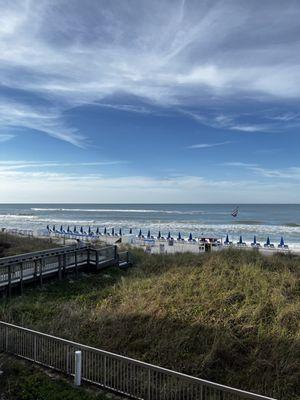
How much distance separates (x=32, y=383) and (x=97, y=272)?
13.4m

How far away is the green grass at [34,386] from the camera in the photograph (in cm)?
673

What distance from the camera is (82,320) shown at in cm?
1104

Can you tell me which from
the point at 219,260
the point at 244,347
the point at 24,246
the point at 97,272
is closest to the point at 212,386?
the point at 244,347

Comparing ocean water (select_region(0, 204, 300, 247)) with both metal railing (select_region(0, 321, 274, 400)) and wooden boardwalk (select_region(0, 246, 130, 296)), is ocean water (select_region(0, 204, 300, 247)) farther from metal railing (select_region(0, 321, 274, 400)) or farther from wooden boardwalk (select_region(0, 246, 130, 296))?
metal railing (select_region(0, 321, 274, 400))

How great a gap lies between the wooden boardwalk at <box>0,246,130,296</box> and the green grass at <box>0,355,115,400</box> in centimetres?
789

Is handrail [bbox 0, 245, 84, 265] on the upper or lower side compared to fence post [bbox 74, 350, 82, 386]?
upper

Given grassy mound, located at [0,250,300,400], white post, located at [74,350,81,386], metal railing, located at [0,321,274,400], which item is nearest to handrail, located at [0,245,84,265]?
grassy mound, located at [0,250,300,400]

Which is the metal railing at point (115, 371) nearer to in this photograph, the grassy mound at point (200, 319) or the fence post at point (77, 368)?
the fence post at point (77, 368)

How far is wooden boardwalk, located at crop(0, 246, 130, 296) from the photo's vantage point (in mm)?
15418

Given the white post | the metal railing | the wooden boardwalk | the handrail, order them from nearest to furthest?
the metal railing < the white post < the wooden boardwalk < the handrail

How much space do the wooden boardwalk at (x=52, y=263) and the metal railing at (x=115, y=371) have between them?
7.28m

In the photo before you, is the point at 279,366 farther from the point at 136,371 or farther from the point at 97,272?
the point at 97,272

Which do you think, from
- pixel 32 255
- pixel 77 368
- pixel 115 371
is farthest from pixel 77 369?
pixel 32 255

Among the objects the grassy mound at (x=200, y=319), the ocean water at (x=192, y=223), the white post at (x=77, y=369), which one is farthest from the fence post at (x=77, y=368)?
the ocean water at (x=192, y=223)
